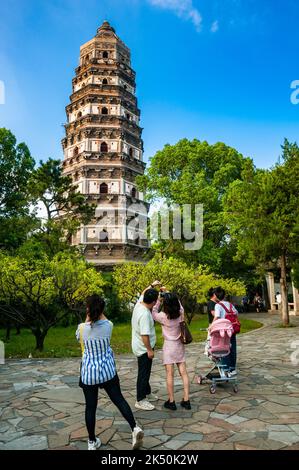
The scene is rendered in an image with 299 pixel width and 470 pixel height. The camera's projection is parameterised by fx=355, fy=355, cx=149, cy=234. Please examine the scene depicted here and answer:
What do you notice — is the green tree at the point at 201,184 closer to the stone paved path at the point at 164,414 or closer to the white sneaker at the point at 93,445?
the stone paved path at the point at 164,414

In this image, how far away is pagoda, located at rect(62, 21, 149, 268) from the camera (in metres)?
31.3

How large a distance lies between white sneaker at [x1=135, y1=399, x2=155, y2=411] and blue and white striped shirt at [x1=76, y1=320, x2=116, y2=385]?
1768 millimetres

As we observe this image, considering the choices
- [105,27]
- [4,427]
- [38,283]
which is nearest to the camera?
[4,427]

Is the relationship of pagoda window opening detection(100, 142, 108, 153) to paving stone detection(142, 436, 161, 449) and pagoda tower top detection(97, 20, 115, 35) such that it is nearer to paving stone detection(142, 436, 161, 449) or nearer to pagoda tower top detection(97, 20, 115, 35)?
pagoda tower top detection(97, 20, 115, 35)

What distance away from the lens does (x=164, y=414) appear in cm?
541

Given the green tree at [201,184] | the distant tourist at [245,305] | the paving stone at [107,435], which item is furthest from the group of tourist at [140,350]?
the distant tourist at [245,305]

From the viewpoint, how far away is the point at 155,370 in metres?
8.63

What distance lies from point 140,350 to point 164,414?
1.00m

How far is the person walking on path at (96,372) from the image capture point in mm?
4125

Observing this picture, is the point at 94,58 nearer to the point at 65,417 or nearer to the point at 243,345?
the point at 243,345

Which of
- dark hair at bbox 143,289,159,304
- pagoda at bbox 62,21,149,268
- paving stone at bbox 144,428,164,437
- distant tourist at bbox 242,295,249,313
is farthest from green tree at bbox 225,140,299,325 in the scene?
distant tourist at bbox 242,295,249,313

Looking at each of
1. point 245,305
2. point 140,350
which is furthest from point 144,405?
point 245,305

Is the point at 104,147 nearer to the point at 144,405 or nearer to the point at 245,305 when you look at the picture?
the point at 245,305

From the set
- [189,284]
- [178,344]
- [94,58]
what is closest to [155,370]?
[178,344]
